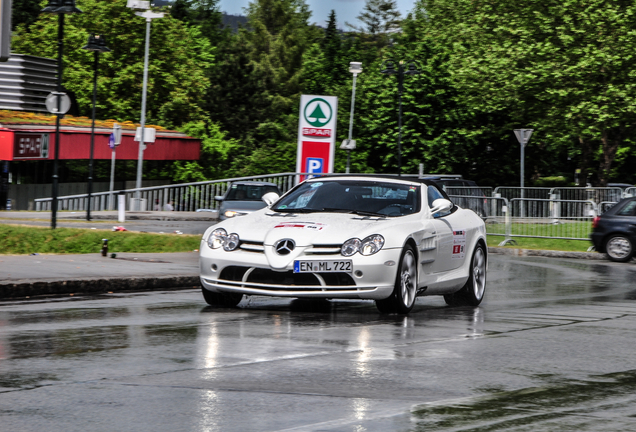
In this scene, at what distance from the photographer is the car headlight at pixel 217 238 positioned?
10.3 meters

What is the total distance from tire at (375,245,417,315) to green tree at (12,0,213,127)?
172 ft

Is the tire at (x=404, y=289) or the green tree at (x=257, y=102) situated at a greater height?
the green tree at (x=257, y=102)

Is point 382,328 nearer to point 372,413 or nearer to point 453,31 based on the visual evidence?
point 372,413

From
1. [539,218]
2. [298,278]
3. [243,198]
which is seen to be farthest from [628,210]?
[298,278]

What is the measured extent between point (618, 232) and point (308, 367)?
1828 centimetres

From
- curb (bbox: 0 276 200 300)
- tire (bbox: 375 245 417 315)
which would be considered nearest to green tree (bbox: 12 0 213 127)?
curb (bbox: 0 276 200 300)

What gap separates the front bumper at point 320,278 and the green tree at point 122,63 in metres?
52.4

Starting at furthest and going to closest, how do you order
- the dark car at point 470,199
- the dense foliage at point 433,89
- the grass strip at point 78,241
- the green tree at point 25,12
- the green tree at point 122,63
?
the green tree at point 25,12, the green tree at point 122,63, the dense foliage at point 433,89, the dark car at point 470,199, the grass strip at point 78,241

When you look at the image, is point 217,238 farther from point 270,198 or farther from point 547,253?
point 547,253

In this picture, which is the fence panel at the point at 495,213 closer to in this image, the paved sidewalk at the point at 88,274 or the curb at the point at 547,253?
the curb at the point at 547,253

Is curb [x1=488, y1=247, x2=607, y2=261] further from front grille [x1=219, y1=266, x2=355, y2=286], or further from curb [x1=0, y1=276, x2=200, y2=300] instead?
front grille [x1=219, y1=266, x2=355, y2=286]

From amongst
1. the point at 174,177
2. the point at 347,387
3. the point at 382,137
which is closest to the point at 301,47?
the point at 174,177

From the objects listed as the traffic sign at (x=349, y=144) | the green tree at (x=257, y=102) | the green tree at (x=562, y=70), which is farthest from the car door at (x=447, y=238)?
the green tree at (x=257, y=102)

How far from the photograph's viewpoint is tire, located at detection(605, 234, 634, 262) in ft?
76.9
